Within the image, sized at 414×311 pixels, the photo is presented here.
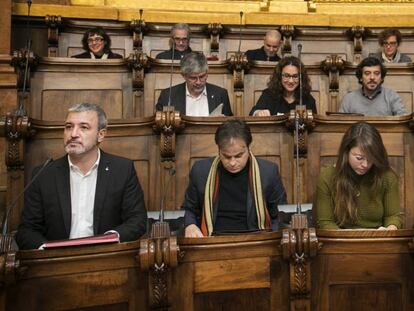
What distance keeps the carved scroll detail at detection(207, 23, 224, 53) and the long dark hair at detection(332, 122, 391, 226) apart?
0.86 meters

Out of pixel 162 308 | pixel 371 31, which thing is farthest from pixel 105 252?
pixel 371 31

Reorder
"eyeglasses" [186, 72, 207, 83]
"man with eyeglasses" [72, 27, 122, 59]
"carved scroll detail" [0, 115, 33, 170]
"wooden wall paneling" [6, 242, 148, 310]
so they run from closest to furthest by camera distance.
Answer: "wooden wall paneling" [6, 242, 148, 310] → "carved scroll detail" [0, 115, 33, 170] → "eyeglasses" [186, 72, 207, 83] → "man with eyeglasses" [72, 27, 122, 59]

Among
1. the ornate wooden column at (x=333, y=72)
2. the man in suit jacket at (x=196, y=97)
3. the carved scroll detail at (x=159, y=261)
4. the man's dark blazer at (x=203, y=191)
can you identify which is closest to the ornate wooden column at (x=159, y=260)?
the carved scroll detail at (x=159, y=261)

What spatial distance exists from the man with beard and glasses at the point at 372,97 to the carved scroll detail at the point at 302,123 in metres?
0.29

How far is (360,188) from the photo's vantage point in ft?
2.42

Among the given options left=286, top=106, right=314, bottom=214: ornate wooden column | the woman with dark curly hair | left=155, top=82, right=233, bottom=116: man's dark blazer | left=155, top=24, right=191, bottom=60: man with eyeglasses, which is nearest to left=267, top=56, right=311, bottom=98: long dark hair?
the woman with dark curly hair

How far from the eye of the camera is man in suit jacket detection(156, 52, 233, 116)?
1.05 m

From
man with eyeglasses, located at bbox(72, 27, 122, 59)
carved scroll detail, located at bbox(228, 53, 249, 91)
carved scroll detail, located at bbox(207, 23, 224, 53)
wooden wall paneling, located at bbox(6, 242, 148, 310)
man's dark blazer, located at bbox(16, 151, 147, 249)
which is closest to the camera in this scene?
wooden wall paneling, located at bbox(6, 242, 148, 310)

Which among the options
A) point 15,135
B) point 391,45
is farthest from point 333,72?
point 15,135

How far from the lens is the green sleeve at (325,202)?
722 millimetres

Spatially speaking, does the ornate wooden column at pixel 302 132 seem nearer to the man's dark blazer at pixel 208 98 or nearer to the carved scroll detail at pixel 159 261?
the man's dark blazer at pixel 208 98

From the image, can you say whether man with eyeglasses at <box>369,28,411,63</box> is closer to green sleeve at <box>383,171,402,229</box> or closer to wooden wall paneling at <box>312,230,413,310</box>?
green sleeve at <box>383,171,402,229</box>

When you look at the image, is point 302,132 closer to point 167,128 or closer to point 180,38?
point 167,128

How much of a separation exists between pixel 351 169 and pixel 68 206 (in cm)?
39
